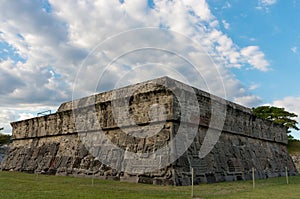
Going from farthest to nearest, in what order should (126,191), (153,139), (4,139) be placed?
(4,139)
(153,139)
(126,191)

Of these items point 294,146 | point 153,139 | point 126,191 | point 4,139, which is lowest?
point 126,191

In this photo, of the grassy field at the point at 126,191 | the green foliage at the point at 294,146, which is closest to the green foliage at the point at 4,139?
the grassy field at the point at 126,191

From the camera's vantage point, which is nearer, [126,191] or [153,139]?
[126,191]

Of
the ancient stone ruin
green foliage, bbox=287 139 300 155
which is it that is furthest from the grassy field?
green foliage, bbox=287 139 300 155

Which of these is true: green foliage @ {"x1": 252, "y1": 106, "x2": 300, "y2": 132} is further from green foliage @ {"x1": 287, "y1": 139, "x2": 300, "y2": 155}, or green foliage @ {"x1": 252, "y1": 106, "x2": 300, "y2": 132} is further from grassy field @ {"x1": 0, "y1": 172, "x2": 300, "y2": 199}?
grassy field @ {"x1": 0, "y1": 172, "x2": 300, "y2": 199}

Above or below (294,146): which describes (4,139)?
above

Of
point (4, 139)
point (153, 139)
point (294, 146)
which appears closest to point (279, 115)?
point (294, 146)

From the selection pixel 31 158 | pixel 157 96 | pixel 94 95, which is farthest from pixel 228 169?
pixel 31 158

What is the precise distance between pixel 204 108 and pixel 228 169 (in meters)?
2.75

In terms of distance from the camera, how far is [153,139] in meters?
10.1

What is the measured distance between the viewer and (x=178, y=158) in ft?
31.0

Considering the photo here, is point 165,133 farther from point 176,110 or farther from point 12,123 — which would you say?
point 12,123

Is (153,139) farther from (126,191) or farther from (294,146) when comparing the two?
(294,146)

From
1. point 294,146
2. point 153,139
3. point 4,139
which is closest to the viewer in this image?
point 153,139
